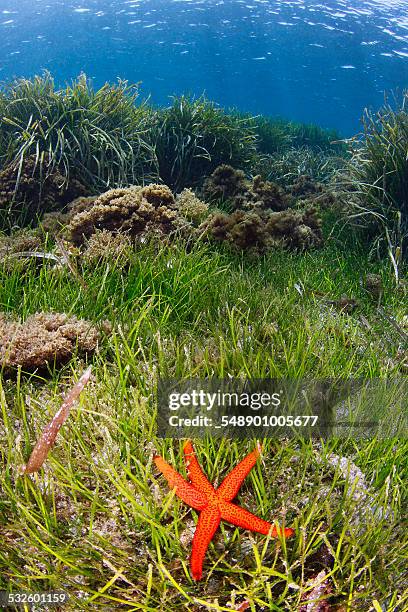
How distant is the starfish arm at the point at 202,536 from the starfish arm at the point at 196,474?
0.25 feet

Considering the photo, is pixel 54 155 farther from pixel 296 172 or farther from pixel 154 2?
pixel 154 2

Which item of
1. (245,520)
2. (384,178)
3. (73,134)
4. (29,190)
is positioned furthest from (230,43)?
(245,520)

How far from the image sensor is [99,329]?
3.24m

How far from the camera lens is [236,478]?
1.92 meters

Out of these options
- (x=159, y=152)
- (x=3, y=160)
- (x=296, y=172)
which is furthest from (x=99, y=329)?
(x=296, y=172)

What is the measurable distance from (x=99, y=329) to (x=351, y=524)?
2010 mm

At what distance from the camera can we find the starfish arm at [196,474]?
1.89 meters

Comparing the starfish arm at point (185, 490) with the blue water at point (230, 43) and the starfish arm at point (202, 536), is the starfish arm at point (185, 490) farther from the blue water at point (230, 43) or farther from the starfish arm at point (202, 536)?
the blue water at point (230, 43)

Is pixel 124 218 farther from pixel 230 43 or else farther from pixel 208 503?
pixel 230 43

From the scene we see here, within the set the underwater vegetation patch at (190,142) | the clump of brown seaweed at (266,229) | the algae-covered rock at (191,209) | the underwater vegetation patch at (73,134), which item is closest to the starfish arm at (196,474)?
the clump of brown seaweed at (266,229)

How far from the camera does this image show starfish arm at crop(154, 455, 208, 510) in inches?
72.4

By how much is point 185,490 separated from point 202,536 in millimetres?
202

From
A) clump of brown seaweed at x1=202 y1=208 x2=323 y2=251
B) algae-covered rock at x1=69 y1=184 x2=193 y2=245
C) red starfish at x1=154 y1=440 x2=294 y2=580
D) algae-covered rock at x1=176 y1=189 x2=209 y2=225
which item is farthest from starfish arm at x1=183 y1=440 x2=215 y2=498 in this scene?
algae-covered rock at x1=176 y1=189 x2=209 y2=225

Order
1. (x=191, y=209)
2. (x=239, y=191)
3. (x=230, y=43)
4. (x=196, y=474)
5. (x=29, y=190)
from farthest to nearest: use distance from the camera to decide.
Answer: (x=230, y=43), (x=239, y=191), (x=29, y=190), (x=191, y=209), (x=196, y=474)
